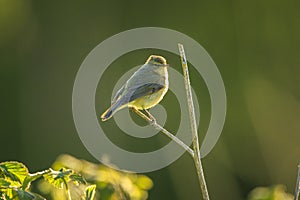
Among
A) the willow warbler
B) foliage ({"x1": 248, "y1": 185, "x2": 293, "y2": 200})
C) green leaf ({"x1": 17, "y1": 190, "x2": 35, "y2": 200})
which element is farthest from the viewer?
the willow warbler

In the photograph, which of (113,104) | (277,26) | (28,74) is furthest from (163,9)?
(113,104)

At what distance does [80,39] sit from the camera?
18.3ft

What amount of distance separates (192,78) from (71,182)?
3993 millimetres

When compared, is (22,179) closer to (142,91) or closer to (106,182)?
(106,182)

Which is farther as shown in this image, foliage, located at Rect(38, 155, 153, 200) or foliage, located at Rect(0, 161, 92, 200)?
foliage, located at Rect(38, 155, 153, 200)

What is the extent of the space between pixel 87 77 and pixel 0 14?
105 centimetres

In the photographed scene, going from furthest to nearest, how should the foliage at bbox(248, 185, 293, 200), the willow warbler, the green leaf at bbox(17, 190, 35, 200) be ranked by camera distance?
the willow warbler
the foliage at bbox(248, 185, 293, 200)
the green leaf at bbox(17, 190, 35, 200)

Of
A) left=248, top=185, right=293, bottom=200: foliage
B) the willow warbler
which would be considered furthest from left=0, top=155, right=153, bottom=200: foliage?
the willow warbler

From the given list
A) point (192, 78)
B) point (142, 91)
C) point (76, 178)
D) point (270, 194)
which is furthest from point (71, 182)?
point (192, 78)

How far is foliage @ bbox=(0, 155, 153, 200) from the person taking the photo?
922mm

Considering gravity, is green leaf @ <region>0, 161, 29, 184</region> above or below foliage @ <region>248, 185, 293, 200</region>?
above

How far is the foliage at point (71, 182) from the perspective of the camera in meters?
0.92

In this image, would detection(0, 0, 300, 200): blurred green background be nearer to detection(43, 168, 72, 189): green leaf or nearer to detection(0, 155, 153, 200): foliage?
detection(0, 155, 153, 200): foliage

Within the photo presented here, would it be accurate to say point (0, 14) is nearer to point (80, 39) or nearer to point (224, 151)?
point (80, 39)
